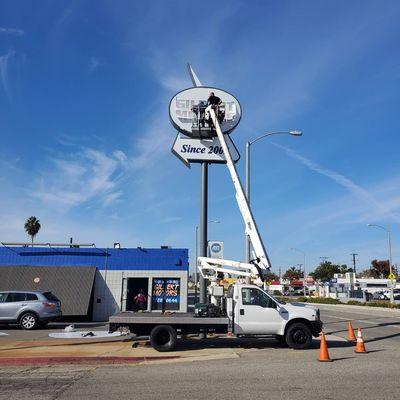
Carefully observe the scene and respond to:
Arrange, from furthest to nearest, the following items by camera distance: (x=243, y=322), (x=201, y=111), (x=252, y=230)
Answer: (x=201, y=111)
(x=252, y=230)
(x=243, y=322)

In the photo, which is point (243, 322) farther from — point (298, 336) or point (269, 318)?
point (298, 336)

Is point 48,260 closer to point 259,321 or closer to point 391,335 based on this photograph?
point 259,321

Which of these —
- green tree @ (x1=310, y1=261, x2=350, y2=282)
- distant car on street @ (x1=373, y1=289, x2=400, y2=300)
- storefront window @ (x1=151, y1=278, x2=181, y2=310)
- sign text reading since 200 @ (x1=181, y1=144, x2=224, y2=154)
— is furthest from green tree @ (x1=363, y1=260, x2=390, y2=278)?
sign text reading since 200 @ (x1=181, y1=144, x2=224, y2=154)

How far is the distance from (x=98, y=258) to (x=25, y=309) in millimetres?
7738

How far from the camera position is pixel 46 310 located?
19250 millimetres

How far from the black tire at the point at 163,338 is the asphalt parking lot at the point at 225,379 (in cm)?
175

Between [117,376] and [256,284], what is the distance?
684 centimetres

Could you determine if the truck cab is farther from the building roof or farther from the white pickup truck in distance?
the building roof

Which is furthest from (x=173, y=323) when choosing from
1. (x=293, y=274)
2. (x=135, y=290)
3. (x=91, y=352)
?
(x=293, y=274)

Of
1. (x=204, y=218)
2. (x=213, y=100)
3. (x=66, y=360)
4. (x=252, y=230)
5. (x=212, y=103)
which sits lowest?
(x=66, y=360)

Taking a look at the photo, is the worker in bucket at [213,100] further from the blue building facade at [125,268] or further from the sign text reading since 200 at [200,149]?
the blue building facade at [125,268]

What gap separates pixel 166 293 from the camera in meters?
26.4

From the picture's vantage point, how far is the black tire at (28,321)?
62.0 ft

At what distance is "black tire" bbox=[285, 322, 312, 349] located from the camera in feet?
44.4
